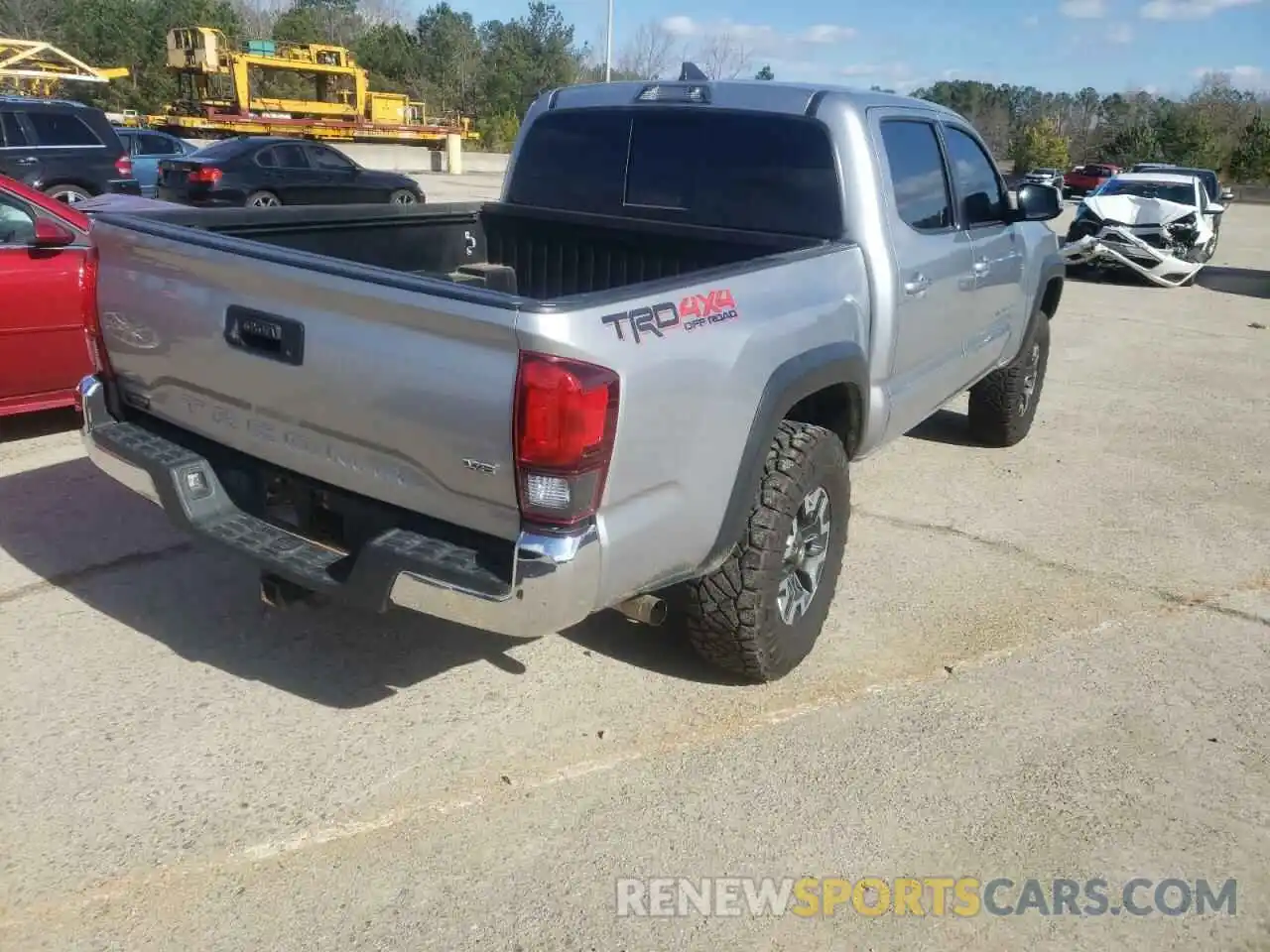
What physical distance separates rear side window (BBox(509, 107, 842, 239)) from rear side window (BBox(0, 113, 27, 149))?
10.8 m

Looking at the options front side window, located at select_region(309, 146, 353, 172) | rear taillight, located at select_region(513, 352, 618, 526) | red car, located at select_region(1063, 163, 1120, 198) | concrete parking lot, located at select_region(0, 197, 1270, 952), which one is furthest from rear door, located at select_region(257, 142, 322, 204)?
red car, located at select_region(1063, 163, 1120, 198)

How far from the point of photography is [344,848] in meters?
2.89

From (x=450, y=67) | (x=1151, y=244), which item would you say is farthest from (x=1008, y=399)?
(x=450, y=67)

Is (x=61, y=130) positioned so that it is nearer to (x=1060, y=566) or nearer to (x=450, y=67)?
(x=1060, y=566)

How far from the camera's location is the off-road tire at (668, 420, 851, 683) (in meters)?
3.43

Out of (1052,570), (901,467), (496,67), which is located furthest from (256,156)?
(496,67)

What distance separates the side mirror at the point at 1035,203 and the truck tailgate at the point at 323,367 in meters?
3.74

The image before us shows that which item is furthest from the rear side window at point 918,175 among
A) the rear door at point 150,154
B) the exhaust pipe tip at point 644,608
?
the rear door at point 150,154

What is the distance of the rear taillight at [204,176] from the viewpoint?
16.1m

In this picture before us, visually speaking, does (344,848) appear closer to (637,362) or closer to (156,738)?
(156,738)

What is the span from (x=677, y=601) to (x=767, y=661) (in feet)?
1.28

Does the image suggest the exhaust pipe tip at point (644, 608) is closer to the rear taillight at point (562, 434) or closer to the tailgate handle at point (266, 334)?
the rear taillight at point (562, 434)

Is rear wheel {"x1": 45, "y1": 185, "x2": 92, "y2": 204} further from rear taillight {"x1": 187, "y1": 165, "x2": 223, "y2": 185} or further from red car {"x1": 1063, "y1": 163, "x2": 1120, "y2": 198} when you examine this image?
red car {"x1": 1063, "y1": 163, "x2": 1120, "y2": 198}

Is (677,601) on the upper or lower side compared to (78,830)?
upper
